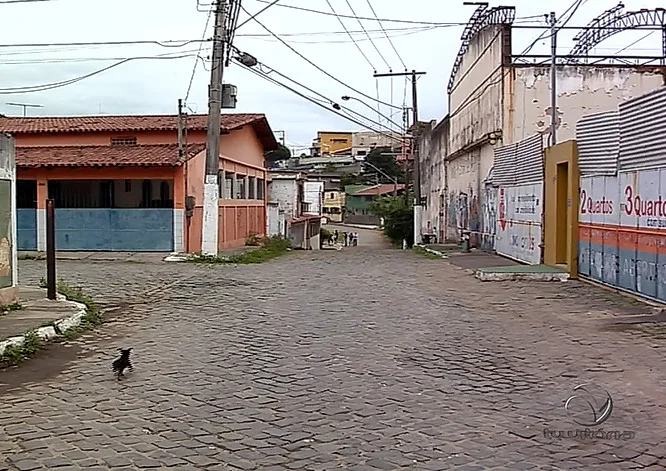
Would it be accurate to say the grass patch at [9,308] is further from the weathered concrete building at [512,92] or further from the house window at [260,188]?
the house window at [260,188]

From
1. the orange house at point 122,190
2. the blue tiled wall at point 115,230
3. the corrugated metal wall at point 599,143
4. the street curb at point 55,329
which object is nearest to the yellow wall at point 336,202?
the orange house at point 122,190

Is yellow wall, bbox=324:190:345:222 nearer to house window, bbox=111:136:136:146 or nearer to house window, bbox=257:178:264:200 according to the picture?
house window, bbox=257:178:264:200

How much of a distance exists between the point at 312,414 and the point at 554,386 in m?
2.42

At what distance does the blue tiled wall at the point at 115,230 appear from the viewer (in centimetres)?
2573

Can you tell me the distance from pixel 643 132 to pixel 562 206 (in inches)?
200

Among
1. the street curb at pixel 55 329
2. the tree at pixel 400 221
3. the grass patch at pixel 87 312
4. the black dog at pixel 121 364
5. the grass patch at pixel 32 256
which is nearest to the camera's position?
the black dog at pixel 121 364

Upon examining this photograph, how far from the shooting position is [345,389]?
7438 millimetres

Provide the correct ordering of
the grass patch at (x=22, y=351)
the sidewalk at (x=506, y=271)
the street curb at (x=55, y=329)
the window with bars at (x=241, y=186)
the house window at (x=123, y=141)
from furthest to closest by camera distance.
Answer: the window with bars at (x=241, y=186), the house window at (x=123, y=141), the sidewalk at (x=506, y=271), the street curb at (x=55, y=329), the grass patch at (x=22, y=351)

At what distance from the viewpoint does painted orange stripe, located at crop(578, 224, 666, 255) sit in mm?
12750

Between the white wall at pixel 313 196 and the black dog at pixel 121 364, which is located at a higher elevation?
the white wall at pixel 313 196

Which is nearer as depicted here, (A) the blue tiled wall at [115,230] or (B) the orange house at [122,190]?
(B) the orange house at [122,190]

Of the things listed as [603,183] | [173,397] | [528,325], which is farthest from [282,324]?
[603,183]

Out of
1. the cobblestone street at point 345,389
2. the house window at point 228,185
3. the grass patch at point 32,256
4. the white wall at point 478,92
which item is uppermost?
the white wall at point 478,92

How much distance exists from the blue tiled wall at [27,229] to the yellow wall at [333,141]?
9763cm
